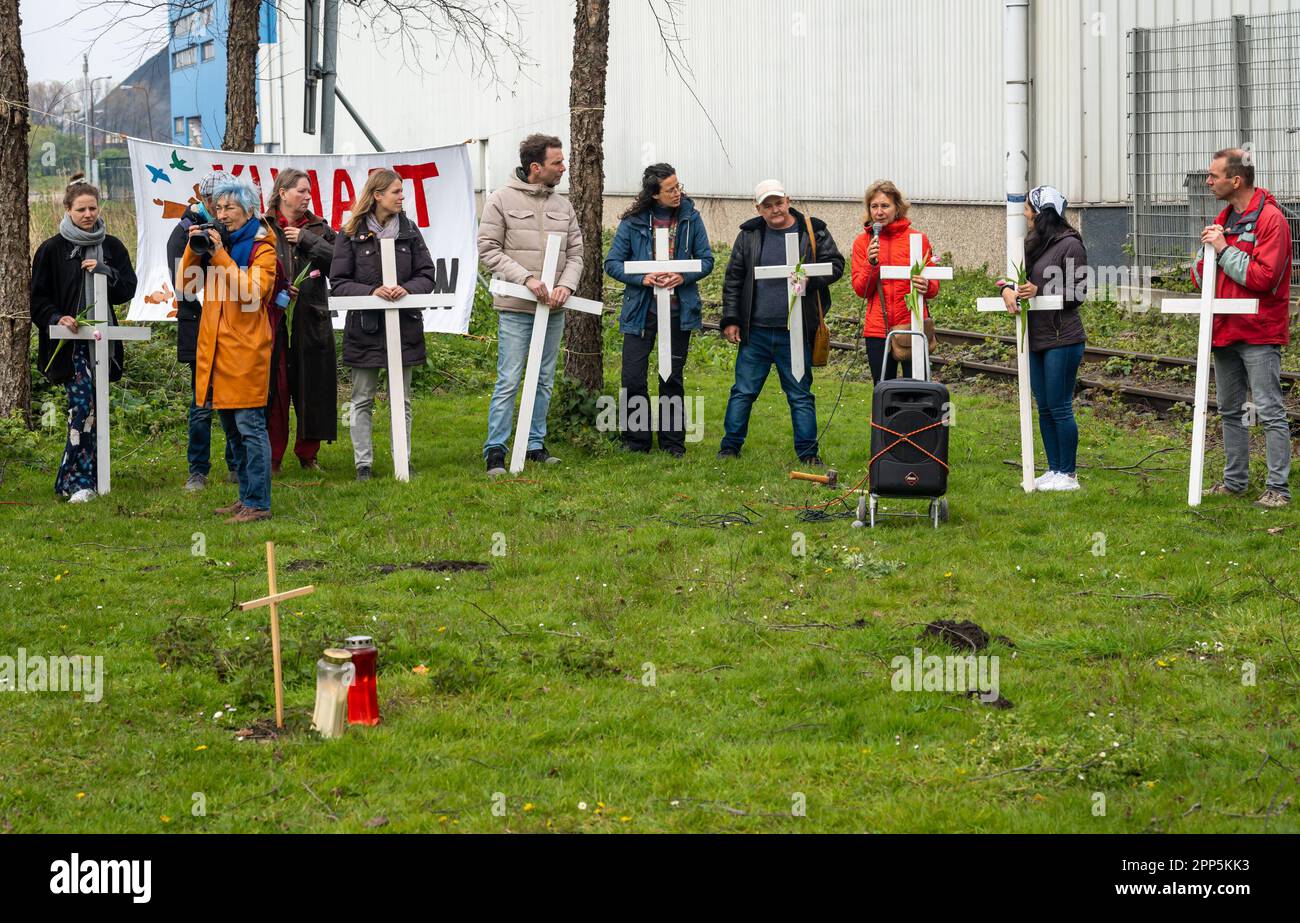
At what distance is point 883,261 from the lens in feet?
36.2

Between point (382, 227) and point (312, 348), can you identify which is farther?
point (312, 348)

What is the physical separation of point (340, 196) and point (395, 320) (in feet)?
16.1

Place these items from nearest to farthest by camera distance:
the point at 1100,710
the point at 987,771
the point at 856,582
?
1. the point at 987,771
2. the point at 1100,710
3. the point at 856,582

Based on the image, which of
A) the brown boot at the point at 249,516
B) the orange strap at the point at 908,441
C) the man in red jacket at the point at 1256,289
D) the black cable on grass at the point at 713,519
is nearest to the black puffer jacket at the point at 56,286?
the brown boot at the point at 249,516

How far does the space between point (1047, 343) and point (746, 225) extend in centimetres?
250

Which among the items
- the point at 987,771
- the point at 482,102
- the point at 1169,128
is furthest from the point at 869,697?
the point at 482,102

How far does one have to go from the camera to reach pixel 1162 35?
62.7 ft

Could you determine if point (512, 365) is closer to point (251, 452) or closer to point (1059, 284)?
point (251, 452)

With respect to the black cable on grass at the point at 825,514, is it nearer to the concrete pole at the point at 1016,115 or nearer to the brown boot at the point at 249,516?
the brown boot at the point at 249,516

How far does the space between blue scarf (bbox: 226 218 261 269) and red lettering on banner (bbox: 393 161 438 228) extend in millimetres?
5966

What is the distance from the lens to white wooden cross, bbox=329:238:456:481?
1115cm

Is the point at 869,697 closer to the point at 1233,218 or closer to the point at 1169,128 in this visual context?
the point at 1233,218

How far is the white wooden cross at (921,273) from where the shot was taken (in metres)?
10.3

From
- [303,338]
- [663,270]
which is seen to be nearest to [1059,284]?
[663,270]
